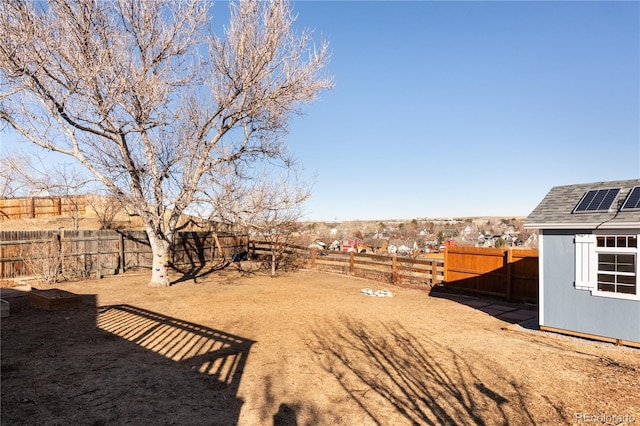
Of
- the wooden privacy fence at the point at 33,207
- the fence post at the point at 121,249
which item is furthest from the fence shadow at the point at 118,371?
the wooden privacy fence at the point at 33,207

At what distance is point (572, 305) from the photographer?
8000 millimetres

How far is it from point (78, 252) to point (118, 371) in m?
11.4

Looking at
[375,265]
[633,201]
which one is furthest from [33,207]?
[633,201]

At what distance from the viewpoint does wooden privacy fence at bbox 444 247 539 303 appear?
11.9 m

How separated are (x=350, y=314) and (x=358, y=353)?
10.7ft

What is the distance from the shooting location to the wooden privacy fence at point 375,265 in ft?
49.3

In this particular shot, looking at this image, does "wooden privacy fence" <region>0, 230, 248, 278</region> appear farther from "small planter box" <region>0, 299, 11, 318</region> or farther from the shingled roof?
the shingled roof

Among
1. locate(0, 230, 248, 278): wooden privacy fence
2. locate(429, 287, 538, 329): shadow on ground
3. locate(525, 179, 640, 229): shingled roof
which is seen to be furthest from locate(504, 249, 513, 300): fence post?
locate(0, 230, 248, 278): wooden privacy fence

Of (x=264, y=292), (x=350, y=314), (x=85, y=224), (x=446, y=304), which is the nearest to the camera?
(x=350, y=314)

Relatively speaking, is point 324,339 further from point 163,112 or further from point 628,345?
point 163,112

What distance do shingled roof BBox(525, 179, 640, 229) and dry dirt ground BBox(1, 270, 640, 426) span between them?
92.2 inches

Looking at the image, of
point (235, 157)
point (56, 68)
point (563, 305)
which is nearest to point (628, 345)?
point (563, 305)

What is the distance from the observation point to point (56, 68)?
1037 centimetres

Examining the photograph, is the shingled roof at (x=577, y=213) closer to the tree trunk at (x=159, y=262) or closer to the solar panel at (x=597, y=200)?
the solar panel at (x=597, y=200)
